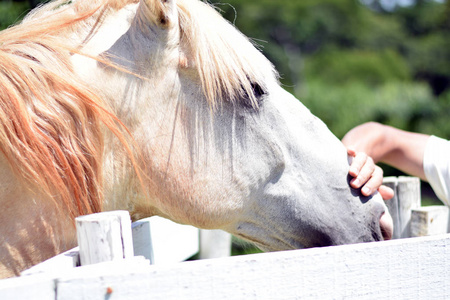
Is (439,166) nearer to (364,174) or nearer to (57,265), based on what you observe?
(364,174)

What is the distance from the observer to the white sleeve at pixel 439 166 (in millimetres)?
1871

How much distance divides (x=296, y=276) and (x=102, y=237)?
0.39 meters

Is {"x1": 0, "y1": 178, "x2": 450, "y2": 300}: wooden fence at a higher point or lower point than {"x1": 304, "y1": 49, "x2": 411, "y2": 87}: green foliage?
higher

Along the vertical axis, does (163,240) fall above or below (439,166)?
below

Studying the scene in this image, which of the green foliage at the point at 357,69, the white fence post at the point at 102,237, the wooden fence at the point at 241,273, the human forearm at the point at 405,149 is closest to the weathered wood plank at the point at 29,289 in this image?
the wooden fence at the point at 241,273

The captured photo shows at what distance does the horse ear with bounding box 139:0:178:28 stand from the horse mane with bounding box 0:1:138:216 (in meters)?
0.24

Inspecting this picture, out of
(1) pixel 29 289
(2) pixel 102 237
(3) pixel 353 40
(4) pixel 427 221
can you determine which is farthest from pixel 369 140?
(3) pixel 353 40

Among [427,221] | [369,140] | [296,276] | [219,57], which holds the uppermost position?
[219,57]

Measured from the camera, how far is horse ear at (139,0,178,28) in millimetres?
1285

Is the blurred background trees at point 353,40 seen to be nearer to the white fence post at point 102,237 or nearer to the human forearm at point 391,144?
the human forearm at point 391,144

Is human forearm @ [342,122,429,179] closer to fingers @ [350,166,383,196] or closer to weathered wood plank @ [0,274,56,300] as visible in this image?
fingers @ [350,166,383,196]

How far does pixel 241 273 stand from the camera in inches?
35.3

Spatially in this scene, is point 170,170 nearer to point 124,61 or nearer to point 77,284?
point 124,61

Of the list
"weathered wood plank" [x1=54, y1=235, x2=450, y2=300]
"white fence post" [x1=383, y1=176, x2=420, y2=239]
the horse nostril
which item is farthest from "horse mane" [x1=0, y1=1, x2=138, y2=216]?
"white fence post" [x1=383, y1=176, x2=420, y2=239]
